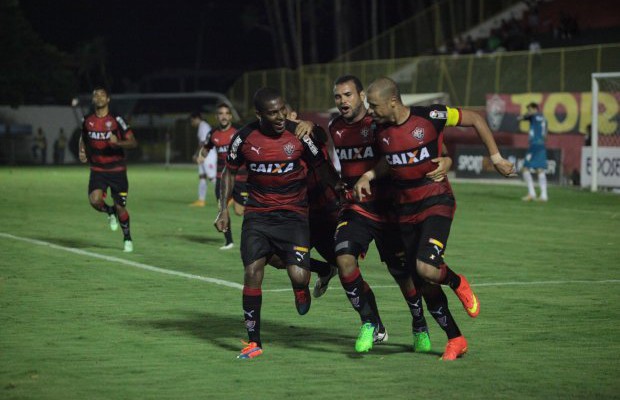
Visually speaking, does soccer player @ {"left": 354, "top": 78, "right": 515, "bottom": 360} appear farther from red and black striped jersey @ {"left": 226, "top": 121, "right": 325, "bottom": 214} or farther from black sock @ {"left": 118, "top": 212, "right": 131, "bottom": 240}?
black sock @ {"left": 118, "top": 212, "right": 131, "bottom": 240}

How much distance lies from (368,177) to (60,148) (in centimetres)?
5001

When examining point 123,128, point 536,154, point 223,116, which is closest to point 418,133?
point 123,128

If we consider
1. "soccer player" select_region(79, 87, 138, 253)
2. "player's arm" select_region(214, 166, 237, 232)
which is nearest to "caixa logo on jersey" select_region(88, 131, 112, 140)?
"soccer player" select_region(79, 87, 138, 253)

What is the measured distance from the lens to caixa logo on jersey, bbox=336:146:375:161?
9664mm

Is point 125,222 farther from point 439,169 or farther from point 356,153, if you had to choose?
point 439,169

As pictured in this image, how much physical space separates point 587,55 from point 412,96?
8243mm

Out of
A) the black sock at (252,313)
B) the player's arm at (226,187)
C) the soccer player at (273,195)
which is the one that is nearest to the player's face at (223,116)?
the player's arm at (226,187)

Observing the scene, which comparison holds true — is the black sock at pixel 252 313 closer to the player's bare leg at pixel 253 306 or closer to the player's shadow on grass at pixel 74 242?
the player's bare leg at pixel 253 306

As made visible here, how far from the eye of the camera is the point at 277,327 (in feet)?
35.1

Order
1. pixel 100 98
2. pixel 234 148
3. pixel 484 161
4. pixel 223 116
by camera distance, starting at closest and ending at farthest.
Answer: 1. pixel 234 148
2. pixel 100 98
3. pixel 223 116
4. pixel 484 161

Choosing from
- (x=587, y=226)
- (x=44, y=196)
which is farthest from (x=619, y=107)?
(x=44, y=196)

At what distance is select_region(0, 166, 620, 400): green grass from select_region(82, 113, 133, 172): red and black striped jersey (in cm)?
126

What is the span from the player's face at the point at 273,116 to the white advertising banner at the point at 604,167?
2214 cm

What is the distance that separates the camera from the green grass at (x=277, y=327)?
26.9 ft
